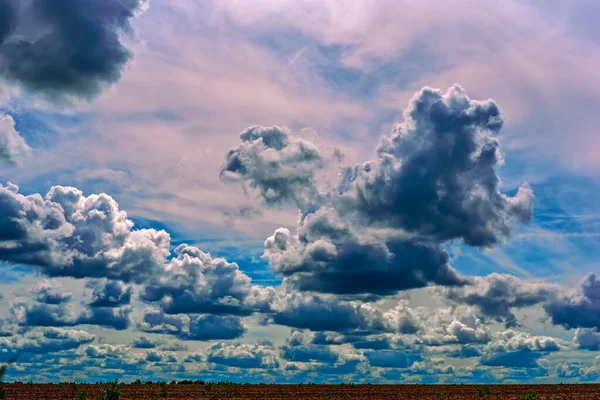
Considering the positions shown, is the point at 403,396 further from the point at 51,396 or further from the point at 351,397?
the point at 51,396

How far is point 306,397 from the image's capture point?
2773 inches

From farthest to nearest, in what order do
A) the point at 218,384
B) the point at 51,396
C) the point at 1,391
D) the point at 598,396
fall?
the point at 218,384
the point at 598,396
the point at 51,396
the point at 1,391

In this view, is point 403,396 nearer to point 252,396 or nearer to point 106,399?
point 252,396

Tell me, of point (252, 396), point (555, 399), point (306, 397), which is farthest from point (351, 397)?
point (555, 399)

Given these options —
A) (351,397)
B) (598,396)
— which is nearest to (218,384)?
(351,397)

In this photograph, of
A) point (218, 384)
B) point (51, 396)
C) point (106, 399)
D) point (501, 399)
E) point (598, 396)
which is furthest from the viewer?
point (218, 384)

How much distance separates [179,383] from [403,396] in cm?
4444

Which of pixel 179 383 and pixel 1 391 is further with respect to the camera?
pixel 179 383

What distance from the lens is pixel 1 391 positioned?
53.1 m

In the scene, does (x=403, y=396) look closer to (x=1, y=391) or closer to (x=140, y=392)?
(x=140, y=392)

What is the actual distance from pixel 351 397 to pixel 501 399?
18572mm

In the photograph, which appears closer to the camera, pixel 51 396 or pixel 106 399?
pixel 106 399

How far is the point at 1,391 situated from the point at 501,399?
2212 inches

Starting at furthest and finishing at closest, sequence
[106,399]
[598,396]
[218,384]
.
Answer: [218,384]
[598,396]
[106,399]
